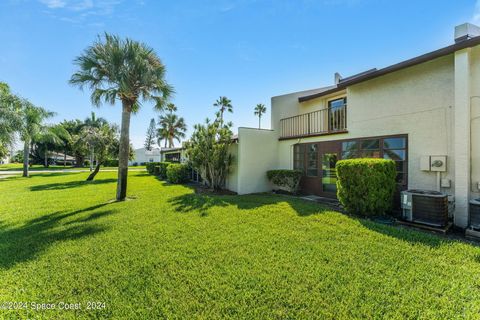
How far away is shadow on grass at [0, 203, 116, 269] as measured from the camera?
427 centimetres

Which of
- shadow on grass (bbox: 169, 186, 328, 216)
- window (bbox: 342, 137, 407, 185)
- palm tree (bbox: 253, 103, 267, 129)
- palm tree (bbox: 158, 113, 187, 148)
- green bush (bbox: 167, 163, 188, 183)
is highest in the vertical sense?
palm tree (bbox: 253, 103, 267, 129)

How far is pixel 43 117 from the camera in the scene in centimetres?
2181

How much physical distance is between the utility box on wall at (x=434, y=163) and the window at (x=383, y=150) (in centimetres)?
55

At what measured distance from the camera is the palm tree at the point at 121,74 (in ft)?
28.1

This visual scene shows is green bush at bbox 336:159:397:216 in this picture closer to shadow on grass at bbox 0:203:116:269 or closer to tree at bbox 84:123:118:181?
shadow on grass at bbox 0:203:116:269

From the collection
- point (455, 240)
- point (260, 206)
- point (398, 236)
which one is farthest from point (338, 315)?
point (260, 206)

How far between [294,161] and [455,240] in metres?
6.75

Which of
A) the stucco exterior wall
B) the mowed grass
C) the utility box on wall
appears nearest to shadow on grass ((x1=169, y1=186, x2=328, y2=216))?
the mowed grass

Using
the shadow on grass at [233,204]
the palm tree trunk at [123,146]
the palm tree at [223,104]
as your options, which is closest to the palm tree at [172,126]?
the palm tree at [223,104]

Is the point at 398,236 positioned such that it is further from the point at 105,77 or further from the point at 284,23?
the point at 105,77

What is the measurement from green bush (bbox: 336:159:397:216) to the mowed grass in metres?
0.54

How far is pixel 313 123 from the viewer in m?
11.2

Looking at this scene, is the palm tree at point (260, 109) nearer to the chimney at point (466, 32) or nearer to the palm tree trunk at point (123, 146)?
the palm tree trunk at point (123, 146)

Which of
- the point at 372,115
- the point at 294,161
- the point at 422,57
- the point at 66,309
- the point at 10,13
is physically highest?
the point at 10,13
